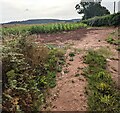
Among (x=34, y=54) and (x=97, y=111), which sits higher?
(x=34, y=54)

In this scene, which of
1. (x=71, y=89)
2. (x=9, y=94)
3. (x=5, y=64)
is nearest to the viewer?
(x=9, y=94)

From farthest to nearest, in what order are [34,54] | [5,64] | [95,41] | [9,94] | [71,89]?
[95,41]
[34,54]
[71,89]
[5,64]
[9,94]

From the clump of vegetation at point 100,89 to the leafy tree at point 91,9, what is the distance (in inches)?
1212

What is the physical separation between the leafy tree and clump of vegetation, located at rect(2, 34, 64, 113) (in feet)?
102

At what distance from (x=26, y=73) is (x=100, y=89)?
6.53 ft

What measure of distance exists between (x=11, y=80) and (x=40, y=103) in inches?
34.6

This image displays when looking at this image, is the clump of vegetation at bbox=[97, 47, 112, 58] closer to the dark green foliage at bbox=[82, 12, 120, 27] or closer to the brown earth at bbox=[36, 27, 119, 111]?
the brown earth at bbox=[36, 27, 119, 111]

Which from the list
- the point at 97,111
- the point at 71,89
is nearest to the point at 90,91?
the point at 71,89

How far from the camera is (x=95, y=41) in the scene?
15.0m

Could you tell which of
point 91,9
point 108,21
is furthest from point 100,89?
point 91,9

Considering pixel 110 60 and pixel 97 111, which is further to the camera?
pixel 110 60

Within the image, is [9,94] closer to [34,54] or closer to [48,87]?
[48,87]

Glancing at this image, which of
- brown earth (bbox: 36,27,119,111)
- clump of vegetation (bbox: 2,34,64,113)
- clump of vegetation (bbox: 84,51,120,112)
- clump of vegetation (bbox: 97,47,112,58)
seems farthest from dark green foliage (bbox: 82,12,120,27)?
clump of vegetation (bbox: 2,34,64,113)

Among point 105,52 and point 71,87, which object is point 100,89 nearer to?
point 71,87
